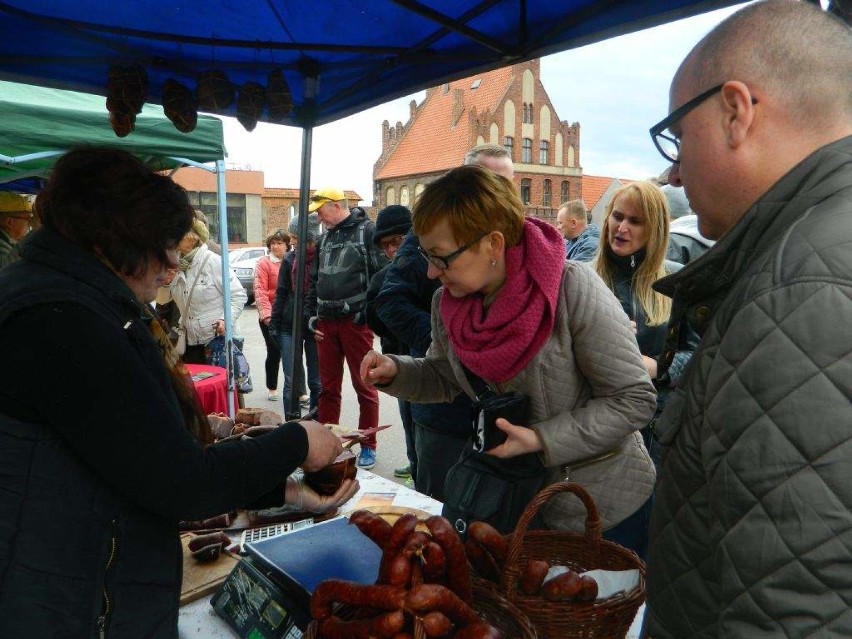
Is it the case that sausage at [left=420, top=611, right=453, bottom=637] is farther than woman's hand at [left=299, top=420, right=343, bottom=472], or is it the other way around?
woman's hand at [left=299, top=420, right=343, bottom=472]

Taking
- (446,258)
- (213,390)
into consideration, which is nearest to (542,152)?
(213,390)

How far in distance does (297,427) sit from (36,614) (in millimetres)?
572

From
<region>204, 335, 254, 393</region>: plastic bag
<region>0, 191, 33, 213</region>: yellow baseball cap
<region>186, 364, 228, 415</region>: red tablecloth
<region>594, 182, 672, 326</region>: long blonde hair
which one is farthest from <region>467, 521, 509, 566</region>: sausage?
<region>0, 191, 33, 213</region>: yellow baseball cap

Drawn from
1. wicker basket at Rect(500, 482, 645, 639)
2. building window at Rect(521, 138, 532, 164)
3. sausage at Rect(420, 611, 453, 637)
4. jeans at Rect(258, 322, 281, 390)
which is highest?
building window at Rect(521, 138, 532, 164)

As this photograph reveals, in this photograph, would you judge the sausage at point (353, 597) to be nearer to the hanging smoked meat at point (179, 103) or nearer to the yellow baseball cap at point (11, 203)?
the hanging smoked meat at point (179, 103)

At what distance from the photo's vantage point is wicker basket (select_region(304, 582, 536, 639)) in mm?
1088

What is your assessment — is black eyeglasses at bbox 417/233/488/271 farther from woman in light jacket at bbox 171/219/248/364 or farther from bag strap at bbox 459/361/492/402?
woman in light jacket at bbox 171/219/248/364

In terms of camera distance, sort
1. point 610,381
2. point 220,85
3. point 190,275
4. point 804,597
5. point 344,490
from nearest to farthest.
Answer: point 804,597 < point 610,381 < point 344,490 < point 220,85 < point 190,275

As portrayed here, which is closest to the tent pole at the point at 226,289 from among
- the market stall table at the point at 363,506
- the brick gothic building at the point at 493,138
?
the market stall table at the point at 363,506

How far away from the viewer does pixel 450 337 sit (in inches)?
71.9

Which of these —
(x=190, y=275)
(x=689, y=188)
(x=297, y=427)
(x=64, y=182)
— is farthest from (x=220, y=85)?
(x=190, y=275)

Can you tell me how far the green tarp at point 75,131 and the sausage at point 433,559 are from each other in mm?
3491

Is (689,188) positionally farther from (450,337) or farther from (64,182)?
(64,182)

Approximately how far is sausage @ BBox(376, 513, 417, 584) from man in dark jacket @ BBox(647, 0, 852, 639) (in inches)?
16.6
